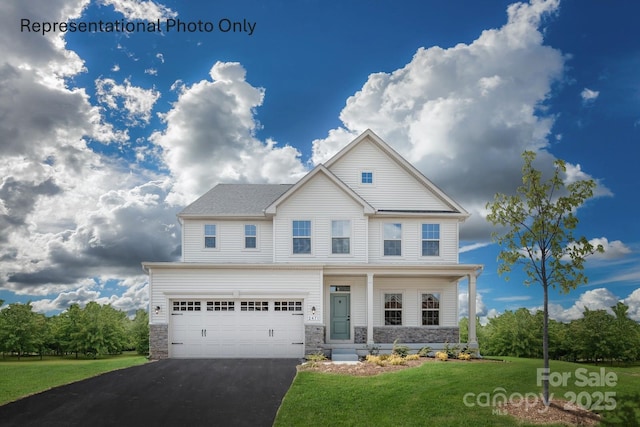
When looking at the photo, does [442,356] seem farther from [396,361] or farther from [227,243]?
[227,243]

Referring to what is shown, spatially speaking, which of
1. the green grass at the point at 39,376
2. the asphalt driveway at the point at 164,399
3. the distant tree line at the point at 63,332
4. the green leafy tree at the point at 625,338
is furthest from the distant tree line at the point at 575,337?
the distant tree line at the point at 63,332

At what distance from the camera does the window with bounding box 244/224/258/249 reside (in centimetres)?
2331

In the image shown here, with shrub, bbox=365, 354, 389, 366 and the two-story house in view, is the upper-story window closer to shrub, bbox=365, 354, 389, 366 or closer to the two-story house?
the two-story house

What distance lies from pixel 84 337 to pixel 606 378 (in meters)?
23.6

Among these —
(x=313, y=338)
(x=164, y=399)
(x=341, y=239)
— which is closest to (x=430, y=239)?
(x=341, y=239)

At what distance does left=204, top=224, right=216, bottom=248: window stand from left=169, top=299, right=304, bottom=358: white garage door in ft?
11.7

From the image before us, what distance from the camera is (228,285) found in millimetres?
20469

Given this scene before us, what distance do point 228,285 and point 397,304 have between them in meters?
8.04

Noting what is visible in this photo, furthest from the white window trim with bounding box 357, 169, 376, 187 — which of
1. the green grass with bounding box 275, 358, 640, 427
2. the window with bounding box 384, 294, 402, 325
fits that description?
the green grass with bounding box 275, 358, 640, 427

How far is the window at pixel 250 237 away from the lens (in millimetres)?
23312

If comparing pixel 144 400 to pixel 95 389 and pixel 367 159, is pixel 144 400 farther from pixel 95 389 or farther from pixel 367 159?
pixel 367 159

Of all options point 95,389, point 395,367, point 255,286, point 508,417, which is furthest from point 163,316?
point 508,417

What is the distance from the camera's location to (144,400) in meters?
12.8

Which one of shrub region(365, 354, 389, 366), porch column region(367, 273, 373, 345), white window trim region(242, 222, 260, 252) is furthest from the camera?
white window trim region(242, 222, 260, 252)
